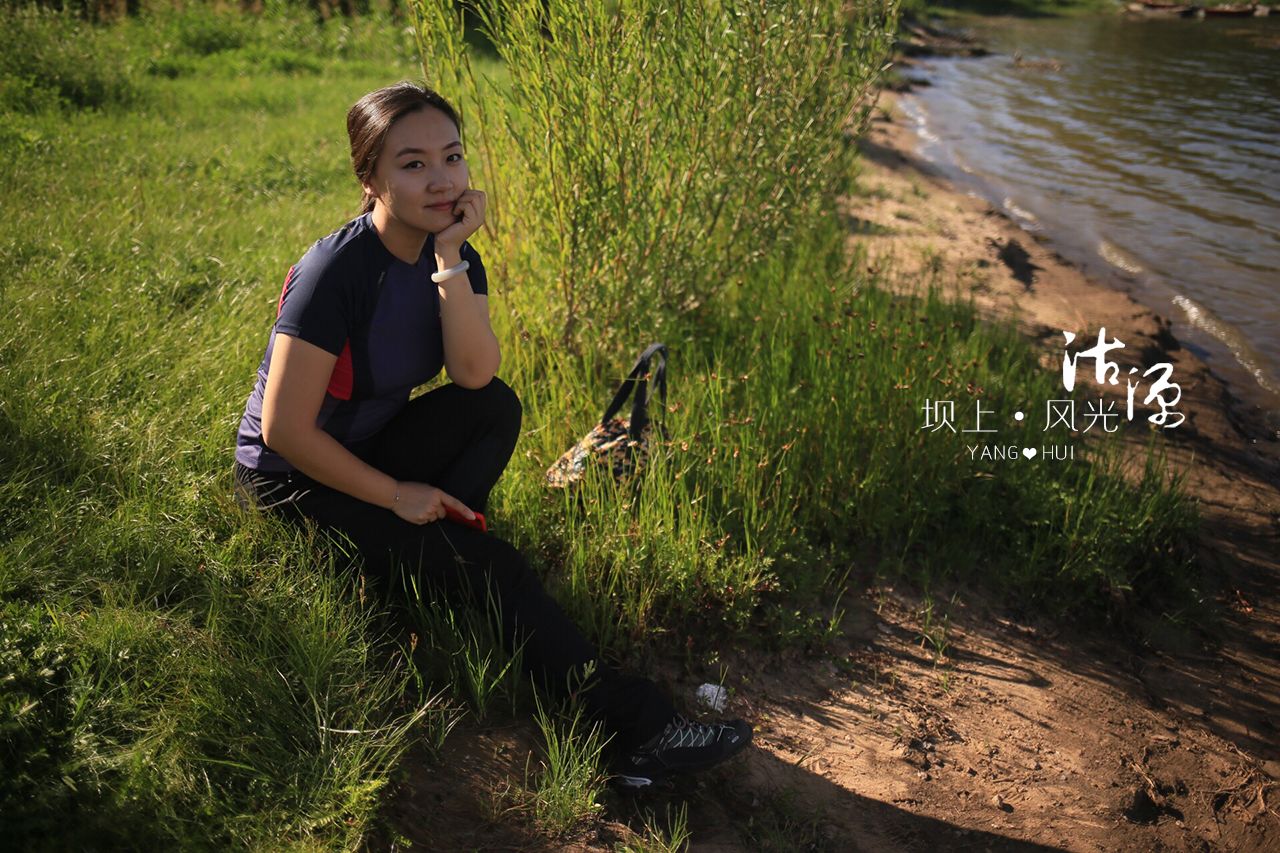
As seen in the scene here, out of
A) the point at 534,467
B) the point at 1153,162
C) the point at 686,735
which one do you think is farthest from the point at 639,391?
the point at 1153,162

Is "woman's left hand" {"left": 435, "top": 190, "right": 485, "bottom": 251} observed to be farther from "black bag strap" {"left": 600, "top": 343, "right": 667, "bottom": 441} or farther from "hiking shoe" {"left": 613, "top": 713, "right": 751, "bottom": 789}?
"hiking shoe" {"left": 613, "top": 713, "right": 751, "bottom": 789}

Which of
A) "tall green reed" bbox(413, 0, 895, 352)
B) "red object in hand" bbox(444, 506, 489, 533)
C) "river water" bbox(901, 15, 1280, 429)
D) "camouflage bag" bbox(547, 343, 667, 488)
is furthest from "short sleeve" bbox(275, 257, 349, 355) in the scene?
"river water" bbox(901, 15, 1280, 429)

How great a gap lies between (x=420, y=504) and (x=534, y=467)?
0.91 metres

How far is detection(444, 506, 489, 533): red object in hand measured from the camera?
264cm

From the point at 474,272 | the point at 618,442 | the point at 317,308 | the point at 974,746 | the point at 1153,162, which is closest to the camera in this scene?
the point at 317,308

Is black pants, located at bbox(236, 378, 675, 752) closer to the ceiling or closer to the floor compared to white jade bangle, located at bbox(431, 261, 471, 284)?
closer to the floor

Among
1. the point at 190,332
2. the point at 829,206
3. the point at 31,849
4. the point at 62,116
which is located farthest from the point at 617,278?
the point at 62,116

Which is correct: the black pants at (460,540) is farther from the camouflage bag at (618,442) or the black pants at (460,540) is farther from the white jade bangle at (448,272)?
the camouflage bag at (618,442)

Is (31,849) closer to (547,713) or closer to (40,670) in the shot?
(40,670)

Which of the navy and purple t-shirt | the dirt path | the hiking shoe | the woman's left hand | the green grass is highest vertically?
the woman's left hand

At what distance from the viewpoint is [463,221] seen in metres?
2.64

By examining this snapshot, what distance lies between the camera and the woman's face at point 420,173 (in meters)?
2.57

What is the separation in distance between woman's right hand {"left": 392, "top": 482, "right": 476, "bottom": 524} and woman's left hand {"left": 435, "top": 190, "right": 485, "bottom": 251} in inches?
24.3

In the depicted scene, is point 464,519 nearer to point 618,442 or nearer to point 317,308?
point 317,308
